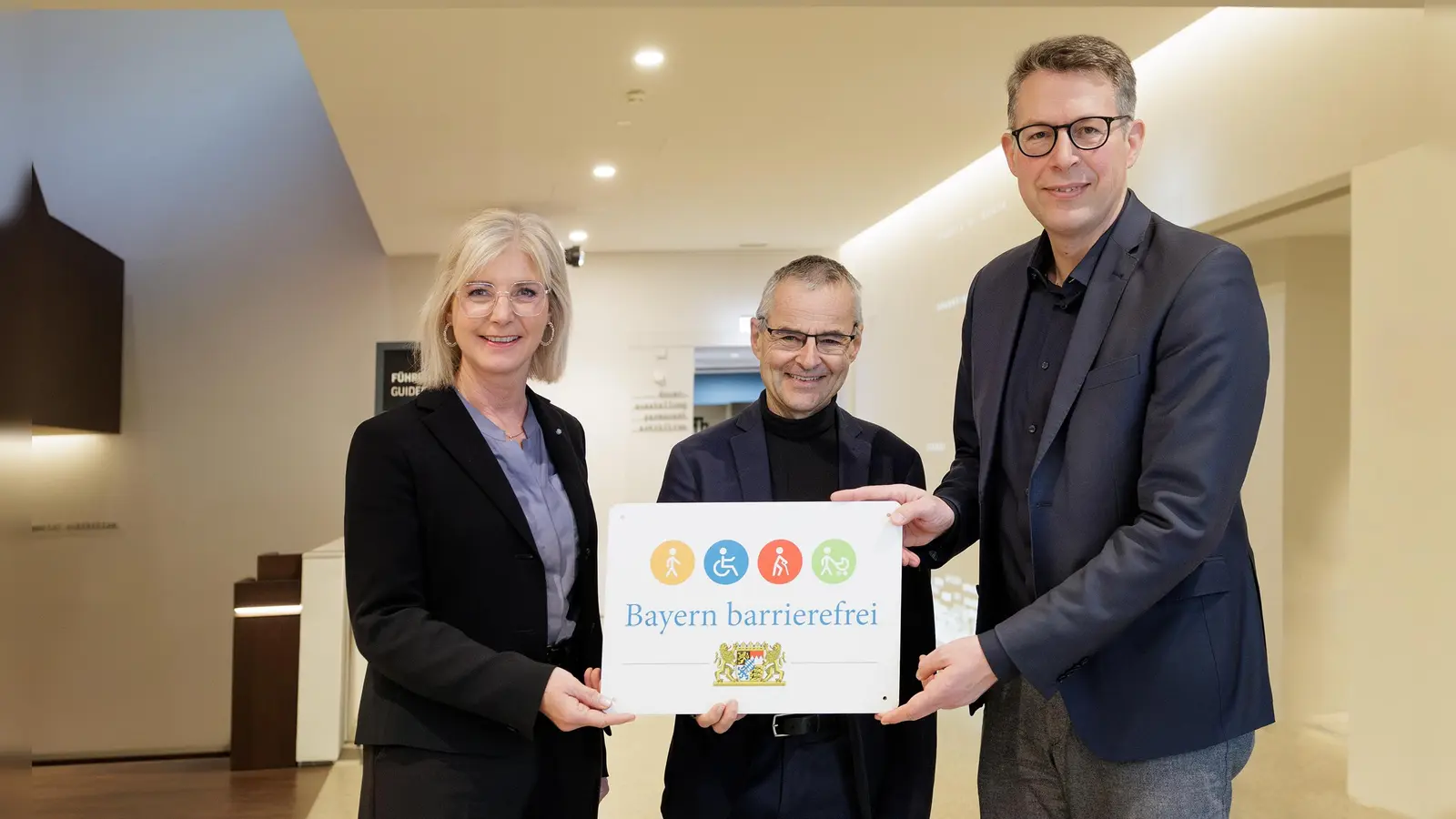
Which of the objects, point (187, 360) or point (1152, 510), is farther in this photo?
point (187, 360)

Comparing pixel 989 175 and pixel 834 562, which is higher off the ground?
pixel 989 175

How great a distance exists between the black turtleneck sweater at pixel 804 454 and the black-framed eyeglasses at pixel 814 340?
0.13 m

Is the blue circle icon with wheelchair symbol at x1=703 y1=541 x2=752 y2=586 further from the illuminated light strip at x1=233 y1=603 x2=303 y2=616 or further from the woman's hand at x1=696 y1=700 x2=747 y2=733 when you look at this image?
the illuminated light strip at x1=233 y1=603 x2=303 y2=616

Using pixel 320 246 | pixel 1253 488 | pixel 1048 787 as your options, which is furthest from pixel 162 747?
pixel 1048 787

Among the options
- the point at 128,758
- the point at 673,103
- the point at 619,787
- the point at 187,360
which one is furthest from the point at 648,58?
the point at 128,758

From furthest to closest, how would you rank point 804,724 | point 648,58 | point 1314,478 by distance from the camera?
1. point 1314,478
2. point 648,58
3. point 804,724

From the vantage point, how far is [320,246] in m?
9.60

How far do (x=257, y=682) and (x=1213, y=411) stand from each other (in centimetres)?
622

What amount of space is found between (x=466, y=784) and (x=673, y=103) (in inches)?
177

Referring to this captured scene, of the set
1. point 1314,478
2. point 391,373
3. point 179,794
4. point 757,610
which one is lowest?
point 179,794

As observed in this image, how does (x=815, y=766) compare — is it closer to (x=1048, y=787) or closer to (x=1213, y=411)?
(x=1048, y=787)

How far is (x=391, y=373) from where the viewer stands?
31.8 ft

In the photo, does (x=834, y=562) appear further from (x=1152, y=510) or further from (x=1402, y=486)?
(x=1402, y=486)

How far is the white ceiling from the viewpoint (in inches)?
179
